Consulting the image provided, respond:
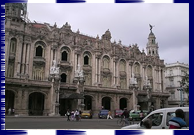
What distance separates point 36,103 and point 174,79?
3805cm

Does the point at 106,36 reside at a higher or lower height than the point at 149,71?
higher

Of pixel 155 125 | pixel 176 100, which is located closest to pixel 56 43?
pixel 155 125

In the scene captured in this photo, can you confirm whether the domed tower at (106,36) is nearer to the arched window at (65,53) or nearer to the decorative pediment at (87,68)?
the decorative pediment at (87,68)

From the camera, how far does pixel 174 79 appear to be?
57.8 metres

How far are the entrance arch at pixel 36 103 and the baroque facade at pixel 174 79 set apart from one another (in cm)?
3622

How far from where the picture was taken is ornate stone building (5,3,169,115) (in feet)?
108

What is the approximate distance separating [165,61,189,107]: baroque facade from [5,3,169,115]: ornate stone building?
6.90 metres

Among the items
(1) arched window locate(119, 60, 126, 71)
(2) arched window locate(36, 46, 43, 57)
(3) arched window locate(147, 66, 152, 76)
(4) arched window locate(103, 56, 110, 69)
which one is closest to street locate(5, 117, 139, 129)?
(2) arched window locate(36, 46, 43, 57)

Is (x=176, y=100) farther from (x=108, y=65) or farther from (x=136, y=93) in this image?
(x=108, y=65)

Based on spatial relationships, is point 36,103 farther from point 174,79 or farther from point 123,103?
point 174,79

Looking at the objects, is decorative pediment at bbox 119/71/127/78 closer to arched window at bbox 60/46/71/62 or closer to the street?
arched window at bbox 60/46/71/62

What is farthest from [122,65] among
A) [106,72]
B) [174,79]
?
[174,79]

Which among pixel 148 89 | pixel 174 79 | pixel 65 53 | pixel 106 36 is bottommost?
pixel 148 89

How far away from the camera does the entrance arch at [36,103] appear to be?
33.6 metres
